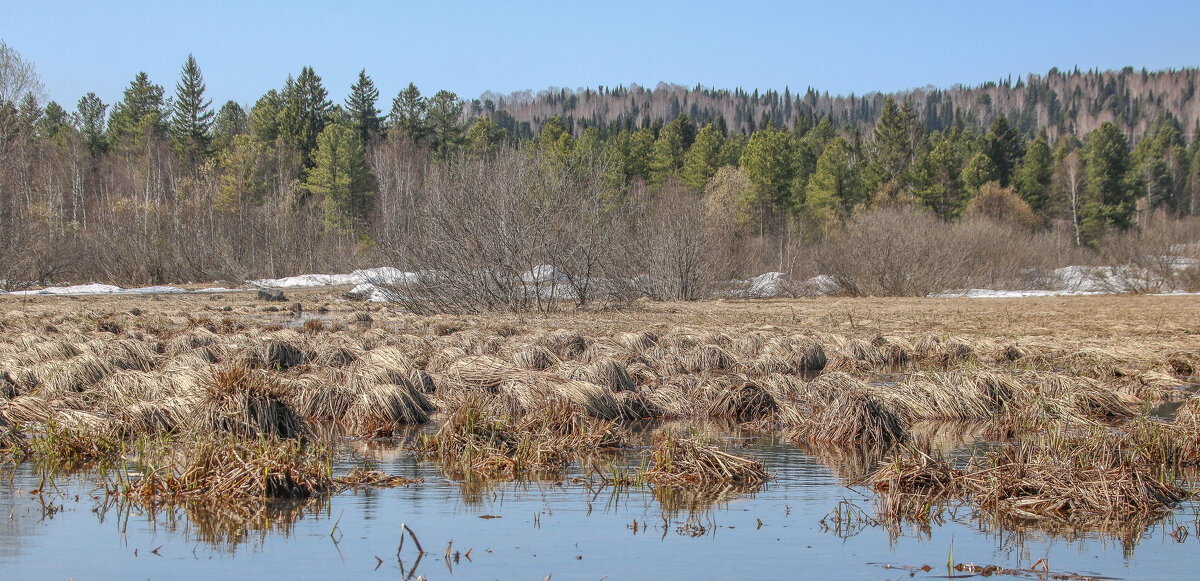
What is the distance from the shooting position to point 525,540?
5.69 metres

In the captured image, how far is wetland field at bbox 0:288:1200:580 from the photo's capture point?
17.6 ft

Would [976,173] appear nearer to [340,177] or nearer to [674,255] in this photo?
[340,177]

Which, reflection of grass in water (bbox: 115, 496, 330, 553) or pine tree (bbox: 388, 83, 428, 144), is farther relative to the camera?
pine tree (bbox: 388, 83, 428, 144)

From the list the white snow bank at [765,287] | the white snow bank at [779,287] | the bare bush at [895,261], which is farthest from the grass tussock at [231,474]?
the bare bush at [895,261]

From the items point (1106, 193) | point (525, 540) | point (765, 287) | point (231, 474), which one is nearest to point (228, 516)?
point (231, 474)

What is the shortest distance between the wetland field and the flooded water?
24 mm

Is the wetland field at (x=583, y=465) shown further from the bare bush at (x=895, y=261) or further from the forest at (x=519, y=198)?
the bare bush at (x=895, y=261)

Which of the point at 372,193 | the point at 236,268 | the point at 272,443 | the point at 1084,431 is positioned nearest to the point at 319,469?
the point at 272,443

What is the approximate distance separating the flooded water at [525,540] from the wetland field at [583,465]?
24 millimetres

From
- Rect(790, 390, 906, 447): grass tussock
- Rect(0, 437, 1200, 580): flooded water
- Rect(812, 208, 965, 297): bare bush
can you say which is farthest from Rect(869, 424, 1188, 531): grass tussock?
Rect(812, 208, 965, 297): bare bush

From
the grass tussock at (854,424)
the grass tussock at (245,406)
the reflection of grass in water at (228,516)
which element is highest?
the grass tussock at (245,406)

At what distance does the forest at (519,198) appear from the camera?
2478 cm

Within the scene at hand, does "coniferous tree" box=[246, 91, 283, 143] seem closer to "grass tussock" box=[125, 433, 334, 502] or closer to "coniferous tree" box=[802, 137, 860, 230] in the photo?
"coniferous tree" box=[802, 137, 860, 230]

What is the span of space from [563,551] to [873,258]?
3649cm
